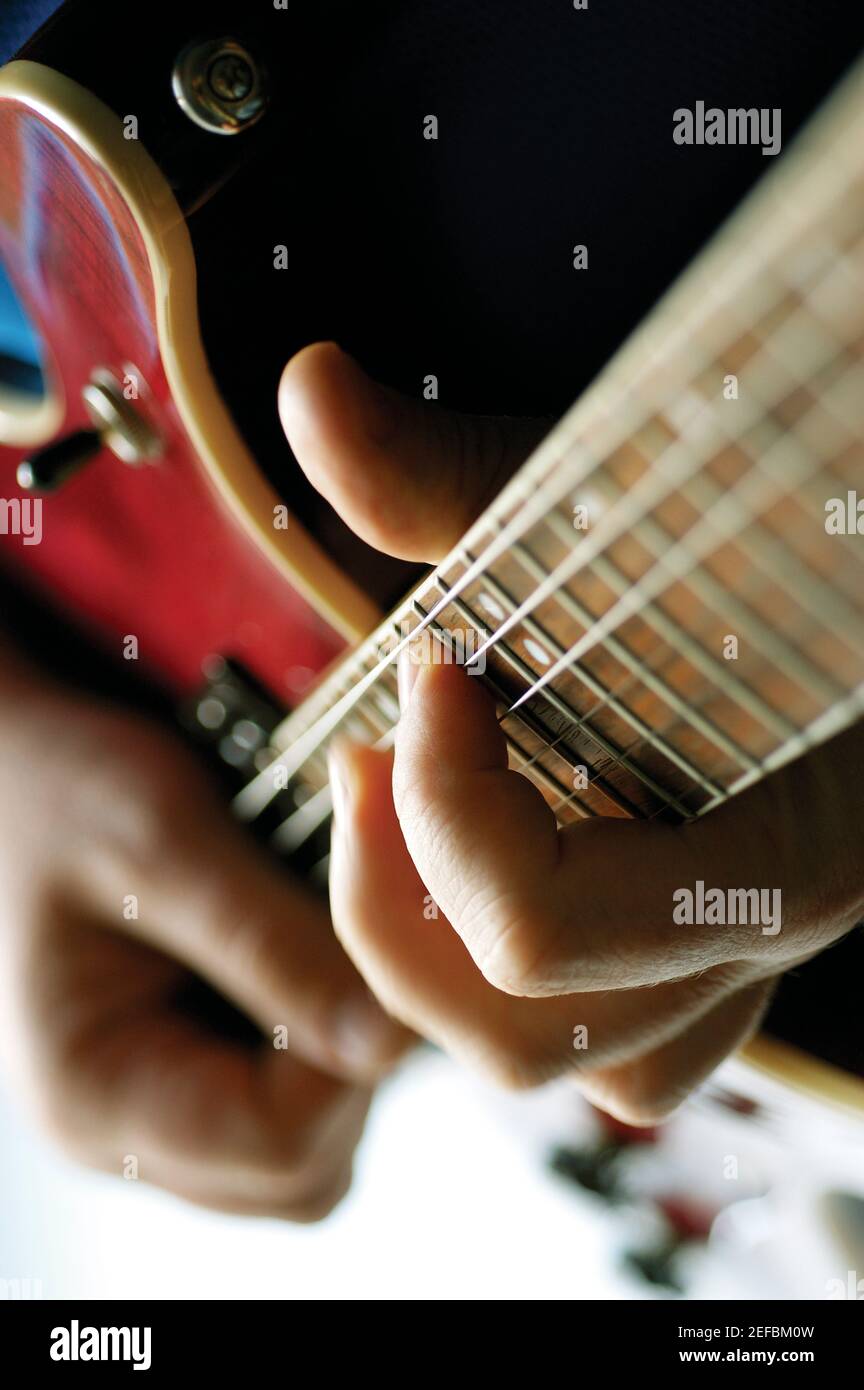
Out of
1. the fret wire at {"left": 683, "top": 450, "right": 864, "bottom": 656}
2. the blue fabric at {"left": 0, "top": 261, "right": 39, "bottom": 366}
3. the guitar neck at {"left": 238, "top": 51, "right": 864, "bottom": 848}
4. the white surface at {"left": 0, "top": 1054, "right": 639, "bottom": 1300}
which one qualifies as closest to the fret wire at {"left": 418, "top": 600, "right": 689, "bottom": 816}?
the guitar neck at {"left": 238, "top": 51, "right": 864, "bottom": 848}

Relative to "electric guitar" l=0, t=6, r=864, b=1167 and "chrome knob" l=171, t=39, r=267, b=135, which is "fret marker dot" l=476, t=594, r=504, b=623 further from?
"chrome knob" l=171, t=39, r=267, b=135

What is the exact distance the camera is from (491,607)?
0.34m

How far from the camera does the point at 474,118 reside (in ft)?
1.22

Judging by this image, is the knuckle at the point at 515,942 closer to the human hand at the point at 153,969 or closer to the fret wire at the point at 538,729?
the fret wire at the point at 538,729

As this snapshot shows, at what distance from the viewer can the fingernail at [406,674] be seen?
365 millimetres

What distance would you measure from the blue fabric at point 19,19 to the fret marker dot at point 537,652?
313 millimetres

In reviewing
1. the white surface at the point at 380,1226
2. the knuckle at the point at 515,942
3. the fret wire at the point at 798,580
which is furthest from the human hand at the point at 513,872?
the white surface at the point at 380,1226

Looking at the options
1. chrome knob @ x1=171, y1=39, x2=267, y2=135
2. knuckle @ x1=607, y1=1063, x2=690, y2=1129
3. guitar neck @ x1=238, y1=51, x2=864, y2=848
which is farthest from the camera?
knuckle @ x1=607, y1=1063, x2=690, y2=1129

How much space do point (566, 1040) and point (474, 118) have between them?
0.37m

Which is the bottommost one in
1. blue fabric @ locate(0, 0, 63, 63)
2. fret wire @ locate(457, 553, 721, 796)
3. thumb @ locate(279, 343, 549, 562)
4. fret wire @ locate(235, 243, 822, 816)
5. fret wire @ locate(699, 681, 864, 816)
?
fret wire @ locate(699, 681, 864, 816)

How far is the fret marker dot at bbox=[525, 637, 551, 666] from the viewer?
34cm

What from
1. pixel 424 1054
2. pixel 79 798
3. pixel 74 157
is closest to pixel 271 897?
pixel 79 798

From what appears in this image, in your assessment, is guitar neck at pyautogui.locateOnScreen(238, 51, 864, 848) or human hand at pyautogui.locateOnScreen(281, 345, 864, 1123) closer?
guitar neck at pyautogui.locateOnScreen(238, 51, 864, 848)
